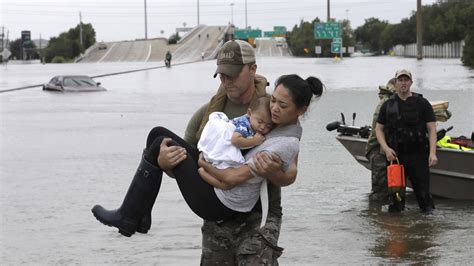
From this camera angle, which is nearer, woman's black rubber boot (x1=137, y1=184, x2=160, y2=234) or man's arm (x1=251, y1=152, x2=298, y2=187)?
man's arm (x1=251, y1=152, x2=298, y2=187)

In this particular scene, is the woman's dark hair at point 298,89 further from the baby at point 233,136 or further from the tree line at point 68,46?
the tree line at point 68,46

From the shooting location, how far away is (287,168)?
4.83 metres

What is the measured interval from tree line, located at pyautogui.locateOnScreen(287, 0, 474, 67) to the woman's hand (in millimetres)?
63088

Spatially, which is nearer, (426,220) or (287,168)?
(287,168)

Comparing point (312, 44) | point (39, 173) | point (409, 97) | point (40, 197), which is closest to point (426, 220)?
point (409, 97)

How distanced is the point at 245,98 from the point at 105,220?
98 centimetres

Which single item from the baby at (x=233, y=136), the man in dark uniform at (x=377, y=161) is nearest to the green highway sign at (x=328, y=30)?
the man in dark uniform at (x=377, y=161)

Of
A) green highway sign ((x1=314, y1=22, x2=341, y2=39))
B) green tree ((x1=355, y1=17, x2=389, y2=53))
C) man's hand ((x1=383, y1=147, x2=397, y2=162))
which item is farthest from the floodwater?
green tree ((x1=355, y1=17, x2=389, y2=53))

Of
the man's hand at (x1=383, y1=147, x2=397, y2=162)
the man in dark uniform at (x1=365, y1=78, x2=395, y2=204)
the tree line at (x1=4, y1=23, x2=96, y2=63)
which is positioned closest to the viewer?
the man's hand at (x1=383, y1=147, x2=397, y2=162)

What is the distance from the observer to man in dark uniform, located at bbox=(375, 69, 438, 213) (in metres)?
9.80

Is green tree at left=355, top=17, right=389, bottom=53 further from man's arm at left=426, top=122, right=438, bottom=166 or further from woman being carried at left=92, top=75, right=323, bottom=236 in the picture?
woman being carried at left=92, top=75, right=323, bottom=236

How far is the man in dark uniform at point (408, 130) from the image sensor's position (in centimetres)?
980

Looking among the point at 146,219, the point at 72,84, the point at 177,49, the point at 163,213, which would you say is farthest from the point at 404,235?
the point at 177,49

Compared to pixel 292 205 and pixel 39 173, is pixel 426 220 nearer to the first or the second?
pixel 292 205
